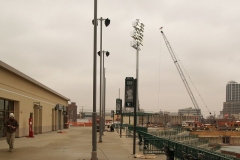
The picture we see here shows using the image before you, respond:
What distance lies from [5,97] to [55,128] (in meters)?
26.7

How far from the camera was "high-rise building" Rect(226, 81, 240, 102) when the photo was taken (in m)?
189

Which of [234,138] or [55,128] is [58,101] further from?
[234,138]

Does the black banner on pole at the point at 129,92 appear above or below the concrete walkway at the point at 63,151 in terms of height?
above

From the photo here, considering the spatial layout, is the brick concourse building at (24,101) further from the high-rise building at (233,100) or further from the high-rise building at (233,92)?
the high-rise building at (233,92)

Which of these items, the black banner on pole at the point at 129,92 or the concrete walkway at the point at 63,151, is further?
the black banner on pole at the point at 129,92

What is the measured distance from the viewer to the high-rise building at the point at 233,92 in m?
189

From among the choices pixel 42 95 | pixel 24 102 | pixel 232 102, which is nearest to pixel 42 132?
pixel 42 95

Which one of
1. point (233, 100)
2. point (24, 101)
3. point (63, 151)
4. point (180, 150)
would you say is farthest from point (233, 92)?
point (180, 150)

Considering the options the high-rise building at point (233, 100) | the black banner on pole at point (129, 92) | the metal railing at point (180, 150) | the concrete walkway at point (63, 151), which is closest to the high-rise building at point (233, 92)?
the high-rise building at point (233, 100)

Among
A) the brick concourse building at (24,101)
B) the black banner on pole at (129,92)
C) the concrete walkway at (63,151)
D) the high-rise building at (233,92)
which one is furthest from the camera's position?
the high-rise building at (233,92)

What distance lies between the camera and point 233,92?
194 m

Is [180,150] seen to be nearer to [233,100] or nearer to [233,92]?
[233,100]

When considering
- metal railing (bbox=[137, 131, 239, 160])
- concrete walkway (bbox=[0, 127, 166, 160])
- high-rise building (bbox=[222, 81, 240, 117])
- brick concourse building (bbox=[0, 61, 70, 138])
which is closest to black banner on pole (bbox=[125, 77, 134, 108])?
concrete walkway (bbox=[0, 127, 166, 160])

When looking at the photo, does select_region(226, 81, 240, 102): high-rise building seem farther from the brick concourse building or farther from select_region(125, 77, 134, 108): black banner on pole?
select_region(125, 77, 134, 108): black banner on pole
